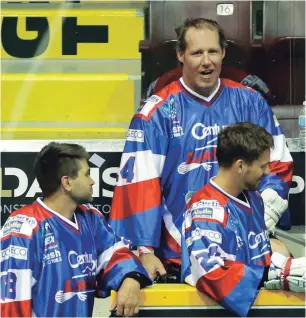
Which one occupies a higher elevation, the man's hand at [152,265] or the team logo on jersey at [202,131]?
the team logo on jersey at [202,131]

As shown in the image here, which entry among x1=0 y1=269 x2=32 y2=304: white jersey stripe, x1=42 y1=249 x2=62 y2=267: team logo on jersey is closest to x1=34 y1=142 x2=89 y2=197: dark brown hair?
x1=42 y1=249 x2=62 y2=267: team logo on jersey

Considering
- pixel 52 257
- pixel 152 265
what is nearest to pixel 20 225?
pixel 52 257

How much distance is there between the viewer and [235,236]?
3.41 metres

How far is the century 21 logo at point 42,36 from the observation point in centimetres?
518

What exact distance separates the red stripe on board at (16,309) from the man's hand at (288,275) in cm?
83

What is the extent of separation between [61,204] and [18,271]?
336 millimetres

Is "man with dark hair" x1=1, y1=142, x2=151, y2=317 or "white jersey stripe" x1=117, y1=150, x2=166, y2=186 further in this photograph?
"white jersey stripe" x1=117, y1=150, x2=166, y2=186

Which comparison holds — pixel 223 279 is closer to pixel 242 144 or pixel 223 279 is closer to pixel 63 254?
pixel 242 144

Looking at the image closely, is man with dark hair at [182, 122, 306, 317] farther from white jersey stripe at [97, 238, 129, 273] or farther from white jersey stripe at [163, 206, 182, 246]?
white jersey stripe at [163, 206, 182, 246]

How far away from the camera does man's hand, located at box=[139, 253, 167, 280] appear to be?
12.6 feet

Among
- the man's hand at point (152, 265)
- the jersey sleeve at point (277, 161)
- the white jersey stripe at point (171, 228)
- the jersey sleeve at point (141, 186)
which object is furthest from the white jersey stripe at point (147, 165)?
the jersey sleeve at point (277, 161)

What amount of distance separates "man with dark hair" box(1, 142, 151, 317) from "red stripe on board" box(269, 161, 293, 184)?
0.80 meters

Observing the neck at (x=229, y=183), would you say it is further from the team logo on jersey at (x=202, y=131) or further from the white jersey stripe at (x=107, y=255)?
the team logo on jersey at (x=202, y=131)

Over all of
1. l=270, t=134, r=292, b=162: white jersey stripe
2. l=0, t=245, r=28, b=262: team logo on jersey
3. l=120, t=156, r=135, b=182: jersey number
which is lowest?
l=0, t=245, r=28, b=262: team logo on jersey
